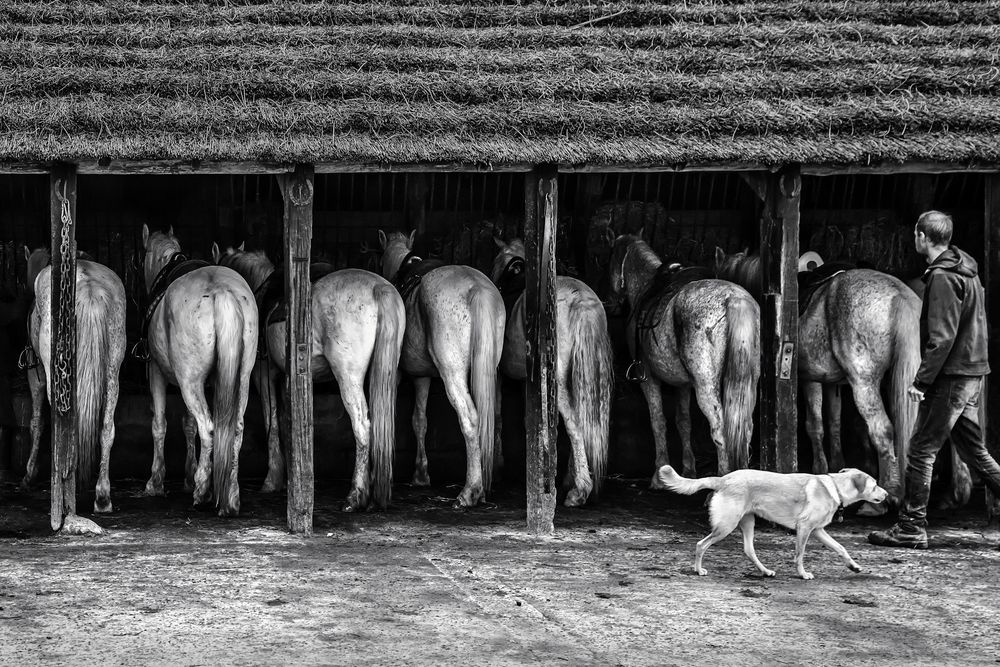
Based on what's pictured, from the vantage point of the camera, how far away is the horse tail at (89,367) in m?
9.27

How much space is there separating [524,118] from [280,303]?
2672 mm

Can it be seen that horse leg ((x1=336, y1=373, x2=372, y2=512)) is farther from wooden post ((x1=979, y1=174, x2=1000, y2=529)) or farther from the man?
wooden post ((x1=979, y1=174, x2=1000, y2=529))

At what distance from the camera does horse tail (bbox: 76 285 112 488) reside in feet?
30.4

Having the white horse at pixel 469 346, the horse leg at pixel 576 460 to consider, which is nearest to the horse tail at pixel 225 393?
the white horse at pixel 469 346

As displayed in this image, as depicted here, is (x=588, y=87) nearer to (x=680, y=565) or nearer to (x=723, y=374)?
(x=723, y=374)

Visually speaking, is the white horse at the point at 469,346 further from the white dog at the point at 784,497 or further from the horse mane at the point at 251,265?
the white dog at the point at 784,497

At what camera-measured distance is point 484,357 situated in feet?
32.0

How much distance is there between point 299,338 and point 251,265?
227 centimetres

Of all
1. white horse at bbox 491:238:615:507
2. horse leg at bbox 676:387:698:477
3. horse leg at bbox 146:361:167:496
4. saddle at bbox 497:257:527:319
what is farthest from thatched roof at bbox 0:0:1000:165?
horse leg at bbox 676:387:698:477

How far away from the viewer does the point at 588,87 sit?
29.7ft

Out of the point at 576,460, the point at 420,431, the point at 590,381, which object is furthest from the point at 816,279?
the point at 420,431

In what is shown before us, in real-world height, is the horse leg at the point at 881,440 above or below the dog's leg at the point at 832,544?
above

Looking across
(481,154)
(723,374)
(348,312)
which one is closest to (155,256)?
(348,312)

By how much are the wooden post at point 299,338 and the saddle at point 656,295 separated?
9.56 ft
